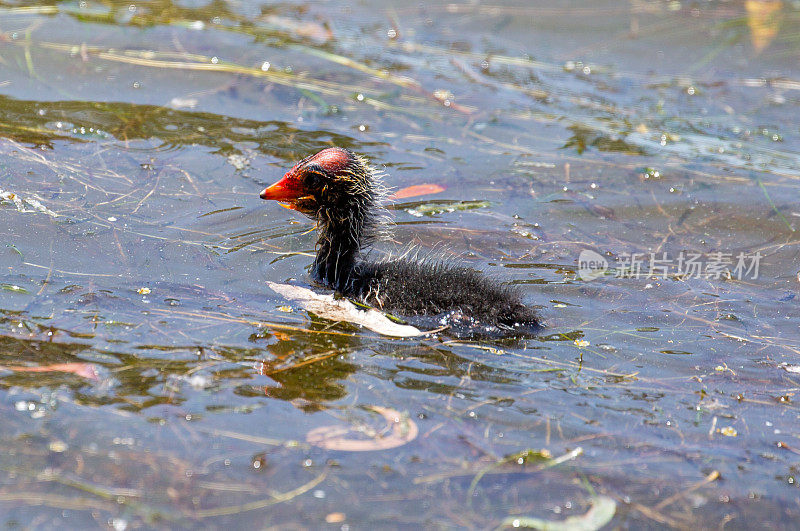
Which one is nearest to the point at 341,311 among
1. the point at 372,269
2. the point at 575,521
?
the point at 372,269

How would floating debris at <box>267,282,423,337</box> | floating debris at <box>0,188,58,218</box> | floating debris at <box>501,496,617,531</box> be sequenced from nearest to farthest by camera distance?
floating debris at <box>501,496,617,531</box>
floating debris at <box>267,282,423,337</box>
floating debris at <box>0,188,58,218</box>

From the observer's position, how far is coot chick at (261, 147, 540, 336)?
4.38 m

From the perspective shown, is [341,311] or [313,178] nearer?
[341,311]

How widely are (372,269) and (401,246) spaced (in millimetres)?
680

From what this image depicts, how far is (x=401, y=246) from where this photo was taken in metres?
5.55

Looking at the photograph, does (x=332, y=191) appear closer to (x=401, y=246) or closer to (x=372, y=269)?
(x=372, y=269)

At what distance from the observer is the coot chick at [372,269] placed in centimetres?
438

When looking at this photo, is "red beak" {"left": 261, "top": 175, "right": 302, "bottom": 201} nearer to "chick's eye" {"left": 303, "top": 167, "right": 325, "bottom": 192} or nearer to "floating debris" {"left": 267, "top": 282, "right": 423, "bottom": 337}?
"chick's eye" {"left": 303, "top": 167, "right": 325, "bottom": 192}

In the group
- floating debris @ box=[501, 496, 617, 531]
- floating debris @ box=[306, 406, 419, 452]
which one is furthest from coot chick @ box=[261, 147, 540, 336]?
floating debris @ box=[501, 496, 617, 531]

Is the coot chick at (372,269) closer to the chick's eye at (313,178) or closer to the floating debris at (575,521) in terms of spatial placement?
the chick's eye at (313,178)

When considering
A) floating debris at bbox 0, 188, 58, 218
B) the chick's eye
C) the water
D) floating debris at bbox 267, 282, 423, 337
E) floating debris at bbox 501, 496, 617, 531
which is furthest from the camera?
floating debris at bbox 0, 188, 58, 218

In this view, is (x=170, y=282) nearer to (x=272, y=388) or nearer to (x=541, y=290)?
(x=272, y=388)

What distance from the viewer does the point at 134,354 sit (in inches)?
147

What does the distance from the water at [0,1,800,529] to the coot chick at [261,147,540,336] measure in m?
0.19
